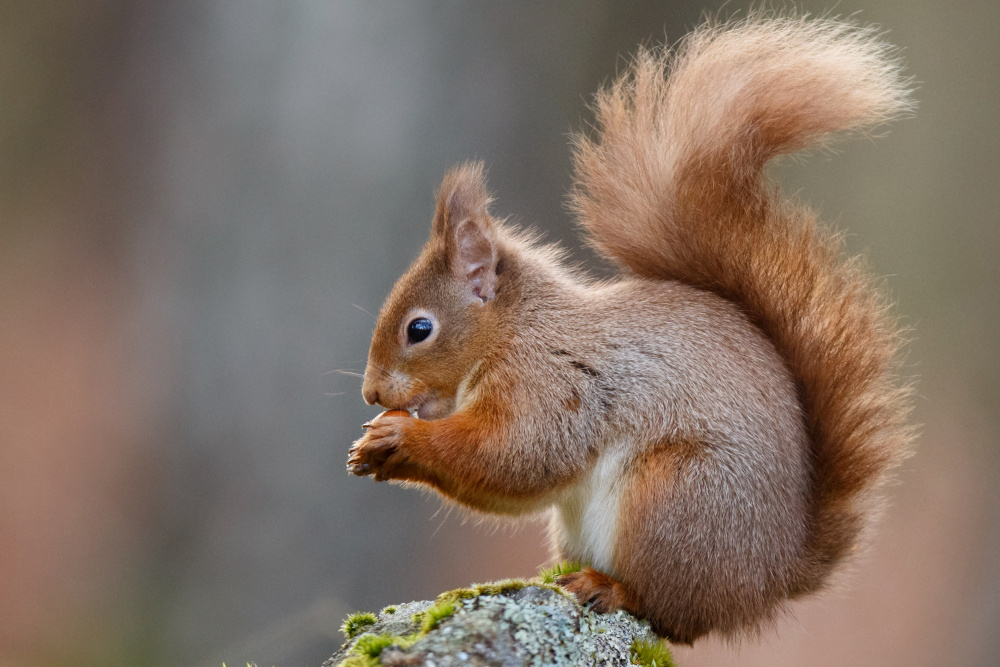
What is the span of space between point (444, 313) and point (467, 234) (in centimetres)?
14

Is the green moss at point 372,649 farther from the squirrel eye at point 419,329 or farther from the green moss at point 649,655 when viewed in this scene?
the squirrel eye at point 419,329

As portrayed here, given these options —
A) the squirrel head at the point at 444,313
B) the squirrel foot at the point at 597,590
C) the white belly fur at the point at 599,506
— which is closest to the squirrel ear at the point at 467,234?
the squirrel head at the point at 444,313

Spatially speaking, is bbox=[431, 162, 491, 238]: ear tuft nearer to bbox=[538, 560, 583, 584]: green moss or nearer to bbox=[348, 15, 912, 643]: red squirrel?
bbox=[348, 15, 912, 643]: red squirrel

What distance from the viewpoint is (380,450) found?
3.66 feet

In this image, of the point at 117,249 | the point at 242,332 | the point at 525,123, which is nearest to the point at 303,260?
the point at 242,332

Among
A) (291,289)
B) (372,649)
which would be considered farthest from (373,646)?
(291,289)

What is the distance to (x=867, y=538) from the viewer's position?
127 cm

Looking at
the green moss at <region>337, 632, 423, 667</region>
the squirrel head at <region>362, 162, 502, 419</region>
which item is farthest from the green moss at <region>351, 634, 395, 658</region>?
the squirrel head at <region>362, 162, 502, 419</region>

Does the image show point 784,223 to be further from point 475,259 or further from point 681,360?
point 475,259

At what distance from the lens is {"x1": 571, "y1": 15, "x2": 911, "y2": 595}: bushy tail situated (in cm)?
118

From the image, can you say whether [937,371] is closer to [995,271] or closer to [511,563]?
[995,271]

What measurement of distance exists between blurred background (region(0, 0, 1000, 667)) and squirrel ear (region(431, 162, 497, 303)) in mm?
1152

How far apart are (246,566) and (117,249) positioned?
1080 millimetres

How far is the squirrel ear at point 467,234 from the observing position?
1.31 meters
